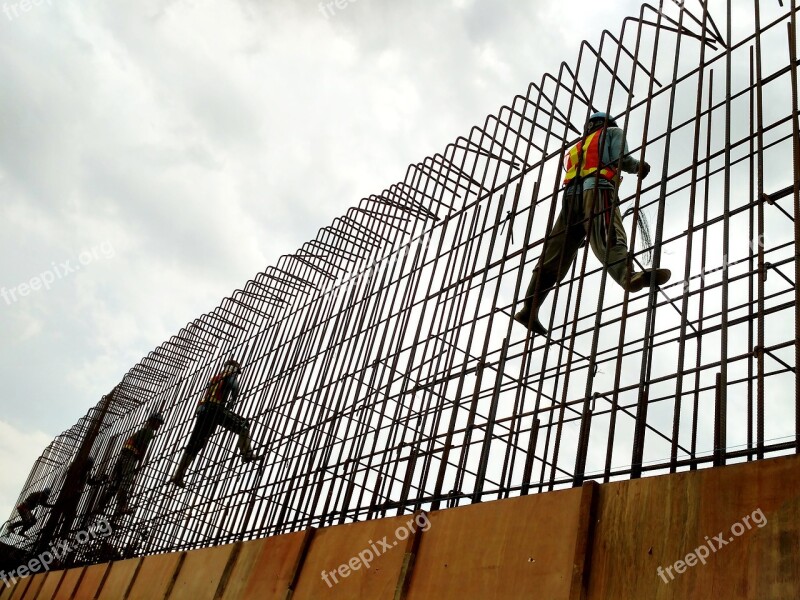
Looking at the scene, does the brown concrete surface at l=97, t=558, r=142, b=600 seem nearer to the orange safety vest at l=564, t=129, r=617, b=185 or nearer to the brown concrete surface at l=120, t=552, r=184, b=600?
the brown concrete surface at l=120, t=552, r=184, b=600

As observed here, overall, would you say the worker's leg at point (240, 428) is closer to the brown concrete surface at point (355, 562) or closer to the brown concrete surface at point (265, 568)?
the brown concrete surface at point (265, 568)

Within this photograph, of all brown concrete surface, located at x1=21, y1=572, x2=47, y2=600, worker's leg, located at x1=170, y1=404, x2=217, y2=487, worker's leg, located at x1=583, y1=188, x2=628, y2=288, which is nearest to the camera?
worker's leg, located at x1=583, y1=188, x2=628, y2=288

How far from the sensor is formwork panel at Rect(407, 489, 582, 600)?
137 inches

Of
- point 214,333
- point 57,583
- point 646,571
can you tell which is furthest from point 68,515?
point 646,571

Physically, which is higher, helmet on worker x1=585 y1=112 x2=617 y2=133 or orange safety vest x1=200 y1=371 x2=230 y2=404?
helmet on worker x1=585 y1=112 x2=617 y2=133

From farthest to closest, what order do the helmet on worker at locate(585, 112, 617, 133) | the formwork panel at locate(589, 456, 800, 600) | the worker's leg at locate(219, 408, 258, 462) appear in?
1. the worker's leg at locate(219, 408, 258, 462)
2. the helmet on worker at locate(585, 112, 617, 133)
3. the formwork panel at locate(589, 456, 800, 600)

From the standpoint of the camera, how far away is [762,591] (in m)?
2.66

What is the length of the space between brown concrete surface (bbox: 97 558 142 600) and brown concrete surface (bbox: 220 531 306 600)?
2.53 meters

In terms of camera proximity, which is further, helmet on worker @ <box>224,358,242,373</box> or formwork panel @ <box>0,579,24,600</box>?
formwork panel @ <box>0,579,24,600</box>

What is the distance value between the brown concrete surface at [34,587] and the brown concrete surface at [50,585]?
171 mm

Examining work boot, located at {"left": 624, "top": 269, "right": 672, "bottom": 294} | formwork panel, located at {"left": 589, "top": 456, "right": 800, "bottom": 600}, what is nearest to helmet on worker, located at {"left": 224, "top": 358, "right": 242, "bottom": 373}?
work boot, located at {"left": 624, "top": 269, "right": 672, "bottom": 294}

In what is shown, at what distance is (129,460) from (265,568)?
8.06 m

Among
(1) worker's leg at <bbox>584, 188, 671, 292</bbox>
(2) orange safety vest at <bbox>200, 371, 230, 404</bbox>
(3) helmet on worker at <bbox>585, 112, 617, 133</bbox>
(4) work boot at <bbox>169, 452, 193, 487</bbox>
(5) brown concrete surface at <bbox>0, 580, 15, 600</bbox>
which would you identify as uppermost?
(3) helmet on worker at <bbox>585, 112, 617, 133</bbox>

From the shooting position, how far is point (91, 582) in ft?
31.2
